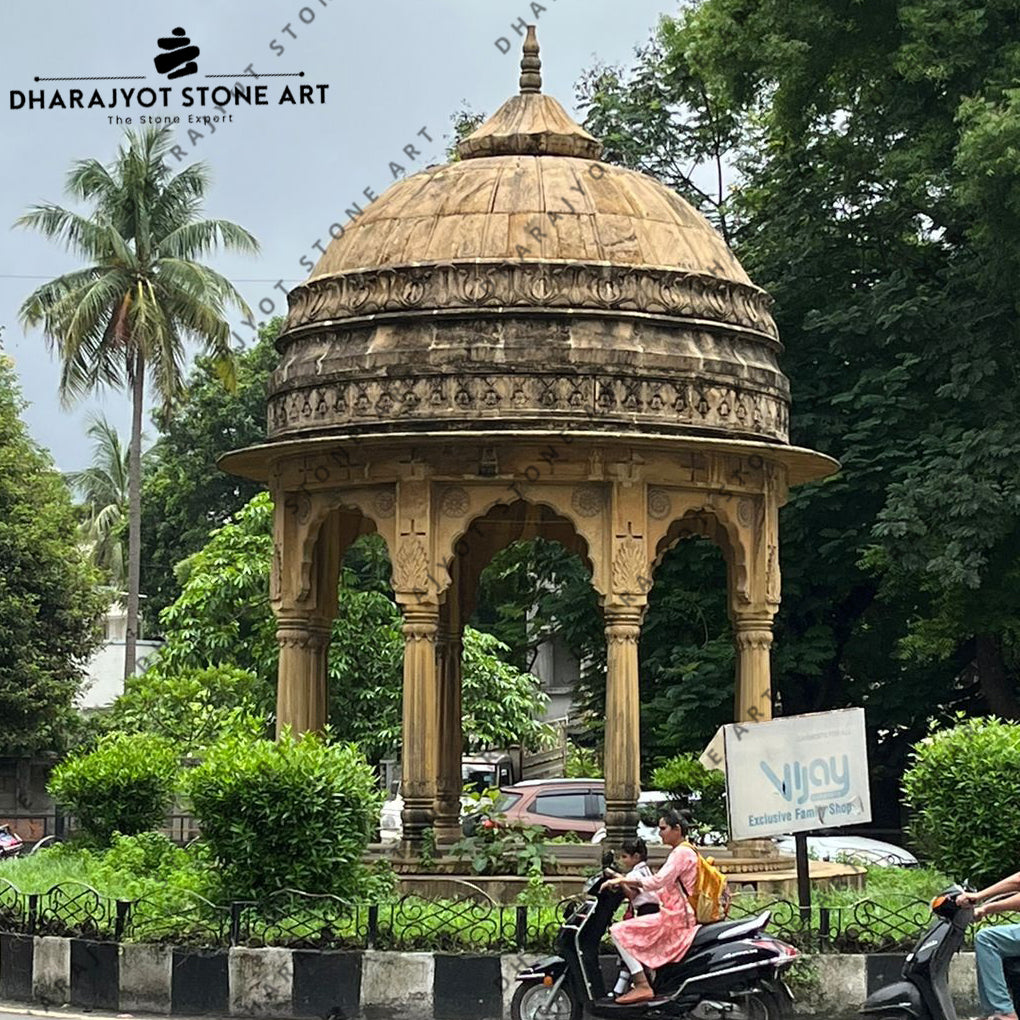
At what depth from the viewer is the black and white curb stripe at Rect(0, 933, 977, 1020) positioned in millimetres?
14461

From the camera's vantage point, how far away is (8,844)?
1526 inches

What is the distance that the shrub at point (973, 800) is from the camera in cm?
1677

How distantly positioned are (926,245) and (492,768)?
73.8ft

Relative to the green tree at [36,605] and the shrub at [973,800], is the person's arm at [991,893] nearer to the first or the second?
the shrub at [973,800]

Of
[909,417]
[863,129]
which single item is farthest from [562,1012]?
[863,129]

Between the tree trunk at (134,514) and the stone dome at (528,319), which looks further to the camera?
the tree trunk at (134,514)

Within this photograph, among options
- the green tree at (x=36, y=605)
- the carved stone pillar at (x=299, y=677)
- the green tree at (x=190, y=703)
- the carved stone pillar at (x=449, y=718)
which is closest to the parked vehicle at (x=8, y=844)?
the green tree at (x=36, y=605)

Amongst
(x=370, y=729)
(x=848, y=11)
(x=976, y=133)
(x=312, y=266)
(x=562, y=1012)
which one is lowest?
(x=562, y=1012)

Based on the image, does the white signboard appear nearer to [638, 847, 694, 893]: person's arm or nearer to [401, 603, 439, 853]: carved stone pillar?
[638, 847, 694, 893]: person's arm

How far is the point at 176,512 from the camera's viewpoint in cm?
5669

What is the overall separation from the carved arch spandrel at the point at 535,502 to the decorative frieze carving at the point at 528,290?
5.36 feet

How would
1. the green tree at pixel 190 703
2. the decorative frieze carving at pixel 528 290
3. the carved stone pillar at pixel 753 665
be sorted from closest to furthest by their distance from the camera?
the decorative frieze carving at pixel 528 290 → the carved stone pillar at pixel 753 665 → the green tree at pixel 190 703

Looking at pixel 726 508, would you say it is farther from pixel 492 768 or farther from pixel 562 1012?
pixel 492 768

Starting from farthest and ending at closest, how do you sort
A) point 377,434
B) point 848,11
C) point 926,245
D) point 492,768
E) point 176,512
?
point 176,512
point 492,768
point 926,245
point 848,11
point 377,434
